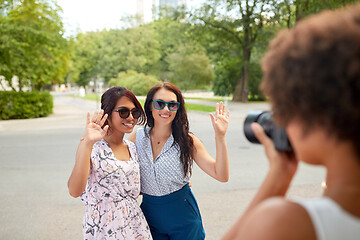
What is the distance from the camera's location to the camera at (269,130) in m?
0.80

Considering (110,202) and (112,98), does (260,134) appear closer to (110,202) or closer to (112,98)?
(110,202)

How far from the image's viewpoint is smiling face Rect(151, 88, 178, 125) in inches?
92.0

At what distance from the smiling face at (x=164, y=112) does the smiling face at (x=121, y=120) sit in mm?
173

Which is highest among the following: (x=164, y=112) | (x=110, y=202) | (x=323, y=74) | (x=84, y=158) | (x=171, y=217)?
(x=323, y=74)

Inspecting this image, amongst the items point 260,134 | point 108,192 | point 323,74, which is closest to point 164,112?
point 108,192

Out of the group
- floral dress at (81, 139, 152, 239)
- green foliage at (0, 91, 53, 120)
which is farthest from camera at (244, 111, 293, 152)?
green foliage at (0, 91, 53, 120)

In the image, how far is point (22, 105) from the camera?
16.2 m

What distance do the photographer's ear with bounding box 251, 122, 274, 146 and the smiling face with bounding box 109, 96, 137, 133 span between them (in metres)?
1.44

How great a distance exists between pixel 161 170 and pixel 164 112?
0.39 metres

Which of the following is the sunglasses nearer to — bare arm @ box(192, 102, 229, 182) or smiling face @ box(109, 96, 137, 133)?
smiling face @ box(109, 96, 137, 133)

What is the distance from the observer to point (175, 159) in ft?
7.41

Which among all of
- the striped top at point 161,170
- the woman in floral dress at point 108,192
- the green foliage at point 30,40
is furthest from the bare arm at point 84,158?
the green foliage at point 30,40

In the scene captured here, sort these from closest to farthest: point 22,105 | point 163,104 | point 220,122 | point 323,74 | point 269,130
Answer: point 323,74 < point 269,130 < point 220,122 < point 163,104 < point 22,105

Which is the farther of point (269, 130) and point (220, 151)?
point (220, 151)
